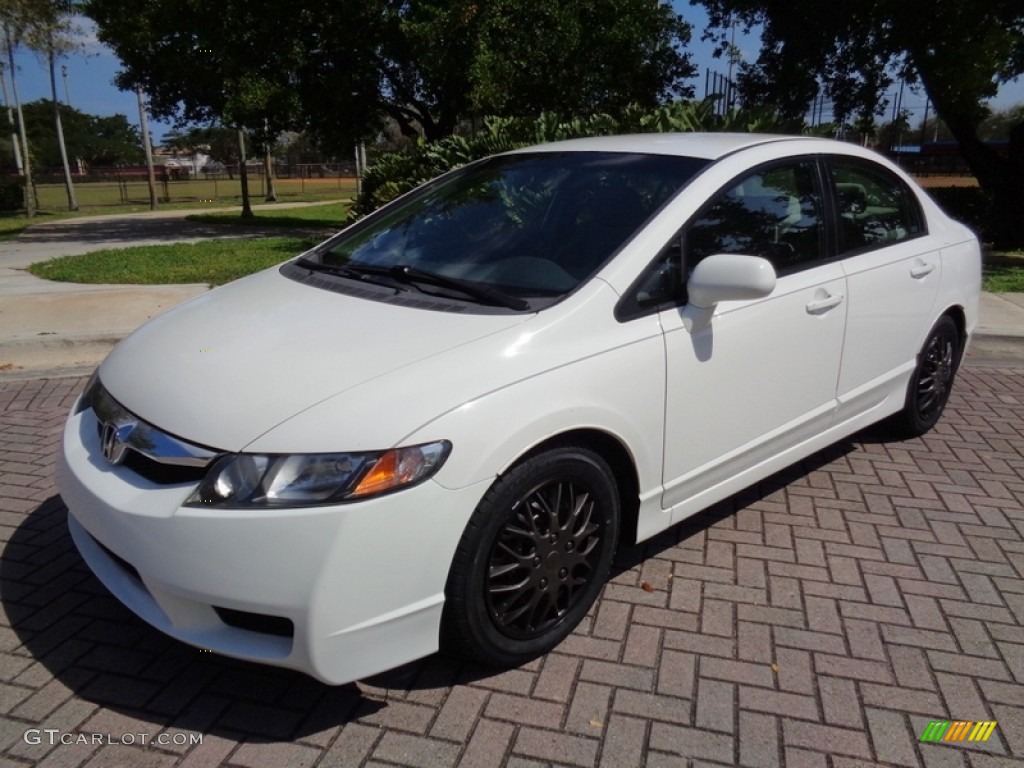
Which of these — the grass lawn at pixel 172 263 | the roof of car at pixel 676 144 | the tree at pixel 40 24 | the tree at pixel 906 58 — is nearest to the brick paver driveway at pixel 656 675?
the roof of car at pixel 676 144

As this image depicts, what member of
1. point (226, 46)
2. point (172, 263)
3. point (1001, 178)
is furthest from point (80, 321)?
point (1001, 178)

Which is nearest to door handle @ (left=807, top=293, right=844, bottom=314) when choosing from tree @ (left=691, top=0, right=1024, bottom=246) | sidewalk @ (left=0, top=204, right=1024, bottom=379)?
sidewalk @ (left=0, top=204, right=1024, bottom=379)

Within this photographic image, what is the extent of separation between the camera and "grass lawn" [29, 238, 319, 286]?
9492 millimetres

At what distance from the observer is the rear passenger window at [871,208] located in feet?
12.9

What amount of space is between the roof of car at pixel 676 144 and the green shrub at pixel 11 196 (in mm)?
32392

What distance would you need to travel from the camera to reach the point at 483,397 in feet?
8.14

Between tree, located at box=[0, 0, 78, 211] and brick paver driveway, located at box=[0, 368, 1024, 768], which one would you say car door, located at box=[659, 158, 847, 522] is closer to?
brick paver driveway, located at box=[0, 368, 1024, 768]

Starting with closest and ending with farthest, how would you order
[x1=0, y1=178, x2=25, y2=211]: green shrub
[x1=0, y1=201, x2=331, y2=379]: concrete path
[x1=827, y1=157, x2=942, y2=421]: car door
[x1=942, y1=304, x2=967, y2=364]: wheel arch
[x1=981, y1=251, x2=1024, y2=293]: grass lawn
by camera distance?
1. [x1=827, y1=157, x2=942, y2=421]: car door
2. [x1=942, y1=304, x2=967, y2=364]: wheel arch
3. [x1=0, y1=201, x2=331, y2=379]: concrete path
4. [x1=981, y1=251, x2=1024, y2=293]: grass lawn
5. [x1=0, y1=178, x2=25, y2=211]: green shrub

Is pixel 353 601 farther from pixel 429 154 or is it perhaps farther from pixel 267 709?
pixel 429 154

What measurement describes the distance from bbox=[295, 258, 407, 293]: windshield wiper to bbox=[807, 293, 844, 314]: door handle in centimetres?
169

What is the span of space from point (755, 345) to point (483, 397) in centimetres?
131

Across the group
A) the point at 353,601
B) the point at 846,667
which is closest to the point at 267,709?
the point at 353,601

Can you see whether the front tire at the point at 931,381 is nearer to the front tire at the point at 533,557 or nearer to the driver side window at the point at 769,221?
the driver side window at the point at 769,221

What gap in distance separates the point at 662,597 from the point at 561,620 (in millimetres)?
547
